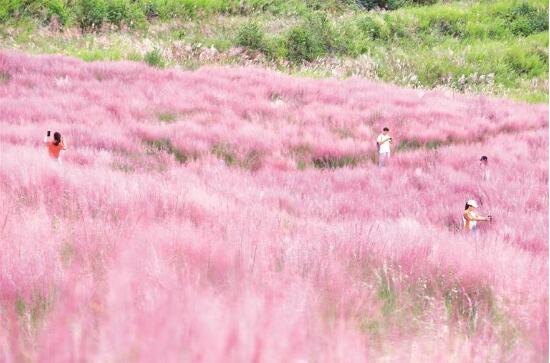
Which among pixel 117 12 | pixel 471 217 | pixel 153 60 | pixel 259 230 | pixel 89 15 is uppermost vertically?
pixel 117 12

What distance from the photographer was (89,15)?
60.8ft

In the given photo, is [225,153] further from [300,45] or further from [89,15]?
[89,15]

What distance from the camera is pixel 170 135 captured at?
29.8ft

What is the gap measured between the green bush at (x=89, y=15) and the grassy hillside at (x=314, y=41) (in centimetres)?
3

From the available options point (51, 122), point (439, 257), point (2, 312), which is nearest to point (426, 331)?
point (439, 257)

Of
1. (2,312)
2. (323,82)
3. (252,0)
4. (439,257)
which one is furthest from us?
(252,0)

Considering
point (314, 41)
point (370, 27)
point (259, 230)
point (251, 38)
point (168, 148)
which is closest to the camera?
point (259, 230)

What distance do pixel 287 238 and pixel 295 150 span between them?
593 cm

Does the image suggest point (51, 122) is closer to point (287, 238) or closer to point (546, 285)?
point (287, 238)

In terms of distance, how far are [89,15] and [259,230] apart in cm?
1710

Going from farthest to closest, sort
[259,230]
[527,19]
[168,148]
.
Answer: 1. [527,19]
2. [168,148]
3. [259,230]

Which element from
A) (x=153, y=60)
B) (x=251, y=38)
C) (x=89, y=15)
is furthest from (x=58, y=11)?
(x=251, y=38)

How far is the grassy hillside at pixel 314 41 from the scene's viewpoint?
16750mm

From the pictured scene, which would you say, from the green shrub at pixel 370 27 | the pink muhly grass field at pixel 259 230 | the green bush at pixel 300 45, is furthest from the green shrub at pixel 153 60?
the green shrub at pixel 370 27
